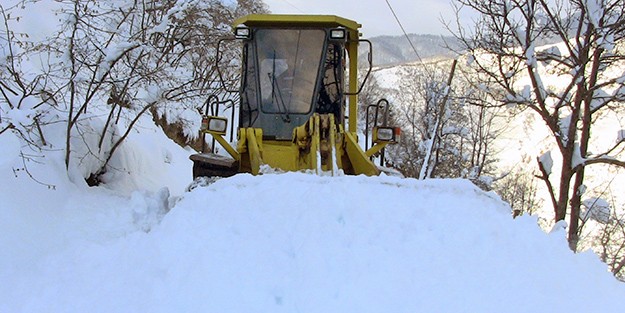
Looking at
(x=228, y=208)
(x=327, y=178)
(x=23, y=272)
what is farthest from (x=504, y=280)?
(x=23, y=272)

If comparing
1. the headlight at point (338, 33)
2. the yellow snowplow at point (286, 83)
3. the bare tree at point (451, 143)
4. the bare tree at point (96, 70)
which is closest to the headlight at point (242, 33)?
the yellow snowplow at point (286, 83)

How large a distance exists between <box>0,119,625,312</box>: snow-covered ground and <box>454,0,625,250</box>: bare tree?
173 inches

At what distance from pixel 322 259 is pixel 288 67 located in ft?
12.4

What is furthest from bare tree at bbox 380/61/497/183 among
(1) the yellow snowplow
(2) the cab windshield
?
(2) the cab windshield

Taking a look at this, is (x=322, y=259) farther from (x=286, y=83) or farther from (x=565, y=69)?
(x=565, y=69)

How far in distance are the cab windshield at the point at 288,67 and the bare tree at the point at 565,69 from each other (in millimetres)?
3225

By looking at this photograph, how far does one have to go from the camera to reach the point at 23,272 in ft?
13.7

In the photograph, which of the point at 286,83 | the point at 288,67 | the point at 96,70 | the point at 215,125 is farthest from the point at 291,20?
the point at 96,70

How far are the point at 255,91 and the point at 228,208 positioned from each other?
306 cm

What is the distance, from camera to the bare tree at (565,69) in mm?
7836

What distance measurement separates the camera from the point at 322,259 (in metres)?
3.47

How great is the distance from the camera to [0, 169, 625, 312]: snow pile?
3219mm

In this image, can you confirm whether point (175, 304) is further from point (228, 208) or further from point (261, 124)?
point (261, 124)

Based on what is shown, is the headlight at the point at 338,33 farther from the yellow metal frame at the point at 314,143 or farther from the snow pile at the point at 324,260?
the snow pile at the point at 324,260
